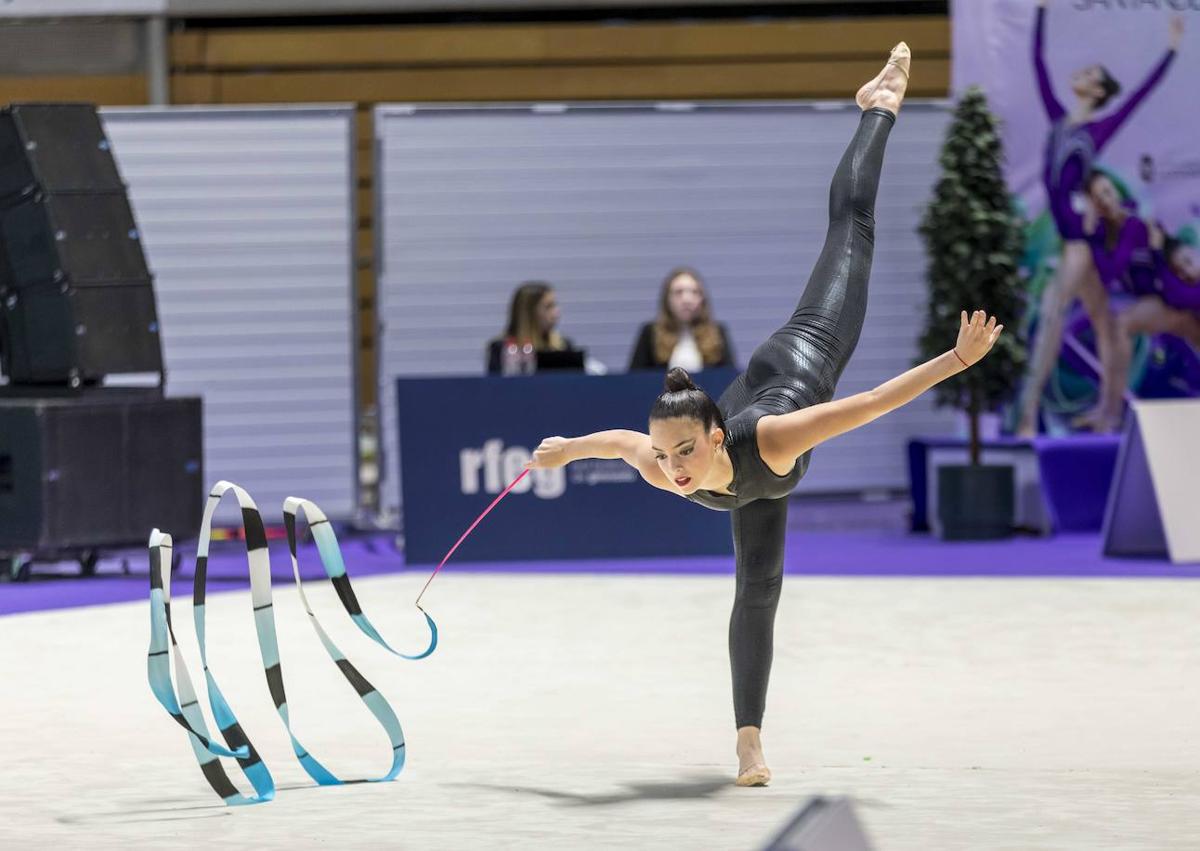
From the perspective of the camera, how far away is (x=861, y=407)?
3.97m

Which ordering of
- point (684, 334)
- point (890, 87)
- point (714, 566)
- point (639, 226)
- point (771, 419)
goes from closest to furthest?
point (771, 419), point (890, 87), point (714, 566), point (684, 334), point (639, 226)

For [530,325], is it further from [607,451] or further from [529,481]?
[607,451]

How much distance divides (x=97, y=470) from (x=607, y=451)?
464cm

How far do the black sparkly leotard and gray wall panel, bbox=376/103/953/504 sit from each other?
17.7 ft

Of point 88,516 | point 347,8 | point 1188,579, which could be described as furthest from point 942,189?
point 88,516

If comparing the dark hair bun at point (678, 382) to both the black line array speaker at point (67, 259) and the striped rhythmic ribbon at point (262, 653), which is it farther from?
the black line array speaker at point (67, 259)

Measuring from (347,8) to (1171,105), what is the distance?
16.6ft

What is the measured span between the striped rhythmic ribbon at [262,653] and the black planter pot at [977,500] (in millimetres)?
5762

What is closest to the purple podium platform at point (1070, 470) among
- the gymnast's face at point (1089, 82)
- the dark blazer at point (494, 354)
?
the gymnast's face at point (1089, 82)

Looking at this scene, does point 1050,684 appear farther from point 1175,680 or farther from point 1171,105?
point 1171,105

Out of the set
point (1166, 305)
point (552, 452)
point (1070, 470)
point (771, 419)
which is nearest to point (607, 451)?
point (552, 452)

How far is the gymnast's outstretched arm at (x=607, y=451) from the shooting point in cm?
436

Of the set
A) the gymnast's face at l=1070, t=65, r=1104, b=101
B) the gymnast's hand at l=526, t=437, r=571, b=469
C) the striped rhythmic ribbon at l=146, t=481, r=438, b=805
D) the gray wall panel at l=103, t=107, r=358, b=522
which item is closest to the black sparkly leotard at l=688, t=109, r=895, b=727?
the gymnast's hand at l=526, t=437, r=571, b=469

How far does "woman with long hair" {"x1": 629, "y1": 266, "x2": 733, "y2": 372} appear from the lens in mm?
8938
